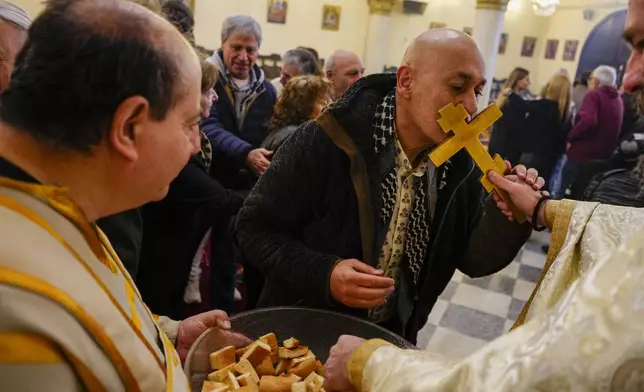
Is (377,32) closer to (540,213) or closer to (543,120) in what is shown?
(543,120)

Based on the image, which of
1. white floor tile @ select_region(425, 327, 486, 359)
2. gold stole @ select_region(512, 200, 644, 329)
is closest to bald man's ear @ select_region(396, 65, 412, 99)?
gold stole @ select_region(512, 200, 644, 329)

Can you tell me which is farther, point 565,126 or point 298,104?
point 565,126

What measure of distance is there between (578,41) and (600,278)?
12.7 metres

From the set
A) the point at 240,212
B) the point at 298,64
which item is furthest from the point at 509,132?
the point at 240,212

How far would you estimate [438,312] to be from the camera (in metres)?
4.13

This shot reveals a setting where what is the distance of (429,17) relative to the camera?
1196 cm

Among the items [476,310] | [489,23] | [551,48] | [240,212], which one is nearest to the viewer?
[240,212]

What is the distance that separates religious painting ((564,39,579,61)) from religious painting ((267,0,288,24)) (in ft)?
20.8

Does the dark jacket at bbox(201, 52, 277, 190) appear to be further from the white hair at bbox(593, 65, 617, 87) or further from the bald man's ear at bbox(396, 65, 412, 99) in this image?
the white hair at bbox(593, 65, 617, 87)

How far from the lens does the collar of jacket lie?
5.47 ft

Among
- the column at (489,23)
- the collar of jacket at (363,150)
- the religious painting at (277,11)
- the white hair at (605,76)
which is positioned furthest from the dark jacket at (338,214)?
the religious painting at (277,11)

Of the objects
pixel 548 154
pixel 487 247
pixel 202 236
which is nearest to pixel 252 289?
pixel 202 236

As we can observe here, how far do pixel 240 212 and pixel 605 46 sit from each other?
455 inches

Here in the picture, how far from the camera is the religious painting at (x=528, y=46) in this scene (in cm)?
1241
